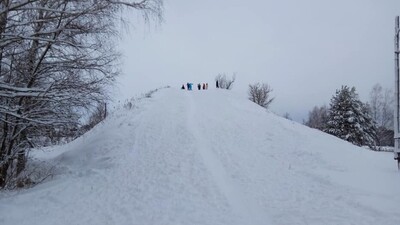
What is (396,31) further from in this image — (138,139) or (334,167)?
(138,139)

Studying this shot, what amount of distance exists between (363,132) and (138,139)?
1285 inches

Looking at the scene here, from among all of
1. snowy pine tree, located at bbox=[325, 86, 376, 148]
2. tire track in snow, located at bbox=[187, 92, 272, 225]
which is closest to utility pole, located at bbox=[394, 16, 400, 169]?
tire track in snow, located at bbox=[187, 92, 272, 225]

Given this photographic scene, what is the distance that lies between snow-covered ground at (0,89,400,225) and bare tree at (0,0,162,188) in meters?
1.86

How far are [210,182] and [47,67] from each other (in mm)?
6426

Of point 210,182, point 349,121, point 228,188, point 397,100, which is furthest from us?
point 349,121

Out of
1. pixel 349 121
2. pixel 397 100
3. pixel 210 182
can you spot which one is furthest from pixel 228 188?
pixel 349 121

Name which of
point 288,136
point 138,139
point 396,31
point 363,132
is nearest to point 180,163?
point 138,139

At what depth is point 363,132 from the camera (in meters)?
41.5

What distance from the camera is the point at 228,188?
10.3m

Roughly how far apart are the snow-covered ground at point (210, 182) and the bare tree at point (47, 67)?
1.86 metres

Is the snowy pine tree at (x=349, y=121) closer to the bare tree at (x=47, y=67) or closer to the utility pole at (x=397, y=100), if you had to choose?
the utility pole at (x=397, y=100)

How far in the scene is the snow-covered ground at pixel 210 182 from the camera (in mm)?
8438

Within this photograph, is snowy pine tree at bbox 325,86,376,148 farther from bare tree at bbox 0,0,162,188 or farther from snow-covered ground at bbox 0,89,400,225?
bare tree at bbox 0,0,162,188

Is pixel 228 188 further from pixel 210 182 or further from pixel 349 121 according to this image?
pixel 349 121
